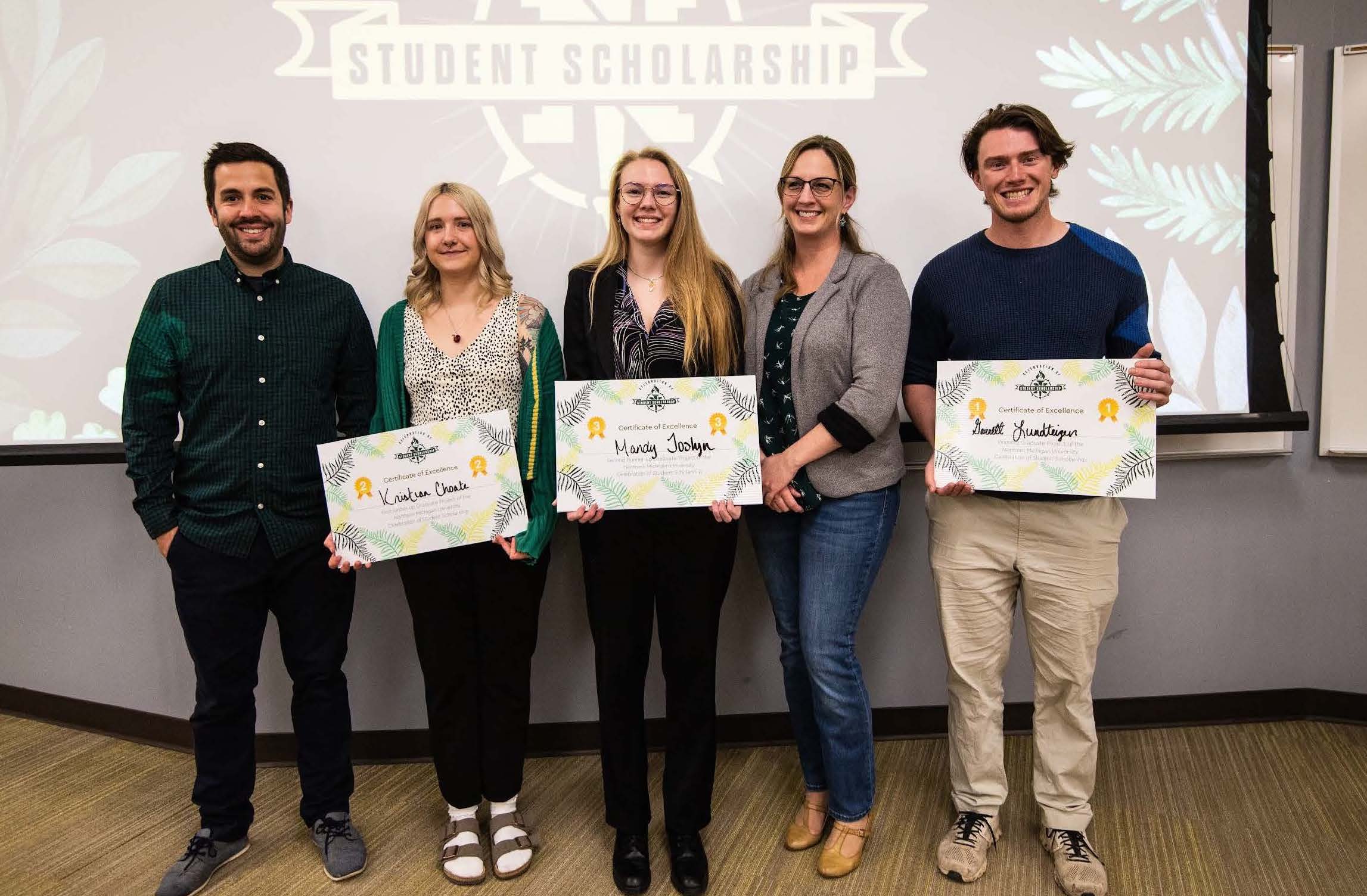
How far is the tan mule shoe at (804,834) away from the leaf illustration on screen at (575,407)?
1.16m

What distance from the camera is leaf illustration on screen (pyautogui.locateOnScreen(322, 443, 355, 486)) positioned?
5.87 feet

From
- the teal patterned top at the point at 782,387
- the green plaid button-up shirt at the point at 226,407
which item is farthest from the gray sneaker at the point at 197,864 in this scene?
the teal patterned top at the point at 782,387

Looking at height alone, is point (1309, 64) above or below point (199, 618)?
above

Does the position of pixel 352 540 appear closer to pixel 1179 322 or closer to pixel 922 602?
pixel 922 602

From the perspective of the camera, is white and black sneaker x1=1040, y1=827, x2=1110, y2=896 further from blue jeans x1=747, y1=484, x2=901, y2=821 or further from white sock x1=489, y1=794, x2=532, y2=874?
white sock x1=489, y1=794, x2=532, y2=874

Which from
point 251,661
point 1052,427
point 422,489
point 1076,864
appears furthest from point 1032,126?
point 251,661

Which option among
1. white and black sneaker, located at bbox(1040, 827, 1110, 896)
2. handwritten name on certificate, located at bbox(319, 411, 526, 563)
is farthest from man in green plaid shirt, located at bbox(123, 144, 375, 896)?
white and black sneaker, located at bbox(1040, 827, 1110, 896)

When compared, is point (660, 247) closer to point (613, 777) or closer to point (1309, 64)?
point (613, 777)

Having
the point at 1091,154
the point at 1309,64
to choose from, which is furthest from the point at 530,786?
the point at 1309,64

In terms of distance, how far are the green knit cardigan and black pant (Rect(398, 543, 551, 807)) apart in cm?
10

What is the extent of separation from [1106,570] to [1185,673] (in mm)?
1106

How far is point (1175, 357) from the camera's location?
223cm

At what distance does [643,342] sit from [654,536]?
1.44 feet

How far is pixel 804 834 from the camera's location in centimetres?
197
